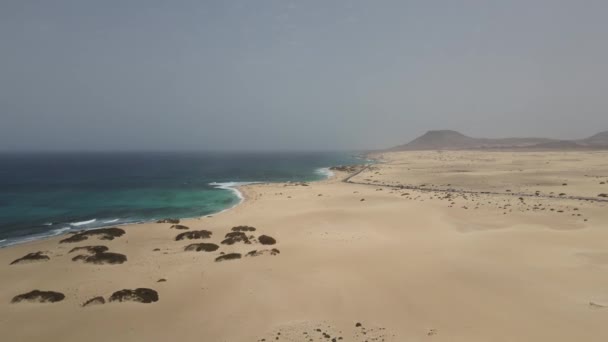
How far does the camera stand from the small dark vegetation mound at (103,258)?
83.5ft

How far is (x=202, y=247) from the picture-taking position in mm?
28703

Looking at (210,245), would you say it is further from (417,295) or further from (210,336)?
(417,295)

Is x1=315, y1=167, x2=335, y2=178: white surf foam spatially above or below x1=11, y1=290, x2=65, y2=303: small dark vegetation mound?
above

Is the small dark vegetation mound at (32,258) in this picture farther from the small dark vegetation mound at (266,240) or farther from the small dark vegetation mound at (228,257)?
the small dark vegetation mound at (266,240)

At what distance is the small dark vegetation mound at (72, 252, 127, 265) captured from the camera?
2544 centimetres

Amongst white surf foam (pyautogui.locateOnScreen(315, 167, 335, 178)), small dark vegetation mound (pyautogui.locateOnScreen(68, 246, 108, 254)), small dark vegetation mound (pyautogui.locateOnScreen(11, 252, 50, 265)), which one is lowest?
small dark vegetation mound (pyautogui.locateOnScreen(11, 252, 50, 265))

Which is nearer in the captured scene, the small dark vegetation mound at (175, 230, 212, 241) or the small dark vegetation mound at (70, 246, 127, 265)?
the small dark vegetation mound at (70, 246, 127, 265)

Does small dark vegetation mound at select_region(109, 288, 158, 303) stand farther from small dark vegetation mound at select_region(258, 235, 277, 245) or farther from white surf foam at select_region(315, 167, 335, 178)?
white surf foam at select_region(315, 167, 335, 178)

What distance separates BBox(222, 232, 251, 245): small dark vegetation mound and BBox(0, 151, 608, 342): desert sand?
226 mm

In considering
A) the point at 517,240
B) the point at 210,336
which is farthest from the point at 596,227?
the point at 210,336

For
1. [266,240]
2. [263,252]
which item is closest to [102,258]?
[263,252]

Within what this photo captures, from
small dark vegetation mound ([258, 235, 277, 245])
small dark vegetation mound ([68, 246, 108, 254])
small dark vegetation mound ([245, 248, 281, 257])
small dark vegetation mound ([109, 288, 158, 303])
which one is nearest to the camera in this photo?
small dark vegetation mound ([109, 288, 158, 303])

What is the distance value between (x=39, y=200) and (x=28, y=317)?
2166 inches

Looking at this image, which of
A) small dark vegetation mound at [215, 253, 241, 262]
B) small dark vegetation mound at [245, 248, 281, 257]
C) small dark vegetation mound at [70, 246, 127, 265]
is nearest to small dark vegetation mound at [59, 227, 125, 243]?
small dark vegetation mound at [70, 246, 127, 265]
